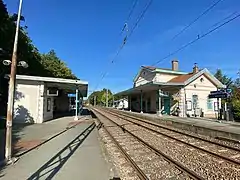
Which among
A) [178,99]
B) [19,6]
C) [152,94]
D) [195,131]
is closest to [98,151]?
[19,6]

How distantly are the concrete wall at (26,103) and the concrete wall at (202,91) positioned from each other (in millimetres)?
19246

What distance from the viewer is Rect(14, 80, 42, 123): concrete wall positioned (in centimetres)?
2125

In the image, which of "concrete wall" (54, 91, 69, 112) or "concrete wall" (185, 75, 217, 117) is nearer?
"concrete wall" (185, 75, 217, 117)

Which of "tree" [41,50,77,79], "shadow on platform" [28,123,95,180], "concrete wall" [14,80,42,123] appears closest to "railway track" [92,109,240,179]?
"shadow on platform" [28,123,95,180]

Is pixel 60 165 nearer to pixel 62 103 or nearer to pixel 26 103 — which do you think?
pixel 26 103

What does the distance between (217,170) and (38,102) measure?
18332 mm

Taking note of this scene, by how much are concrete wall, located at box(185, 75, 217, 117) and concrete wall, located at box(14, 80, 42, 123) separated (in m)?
19.2

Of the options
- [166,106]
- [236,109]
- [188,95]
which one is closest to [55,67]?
[166,106]

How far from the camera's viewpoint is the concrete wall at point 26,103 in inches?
837

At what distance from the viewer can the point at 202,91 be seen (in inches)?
1328

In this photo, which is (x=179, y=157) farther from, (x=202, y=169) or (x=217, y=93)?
(x=217, y=93)

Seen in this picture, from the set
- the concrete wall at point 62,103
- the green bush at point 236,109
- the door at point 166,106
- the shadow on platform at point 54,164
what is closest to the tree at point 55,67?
the concrete wall at point 62,103

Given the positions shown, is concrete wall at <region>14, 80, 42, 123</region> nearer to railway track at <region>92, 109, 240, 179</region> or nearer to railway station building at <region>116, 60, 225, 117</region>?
railway station building at <region>116, 60, 225, 117</region>

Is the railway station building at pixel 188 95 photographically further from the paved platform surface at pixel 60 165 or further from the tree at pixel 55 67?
the tree at pixel 55 67
